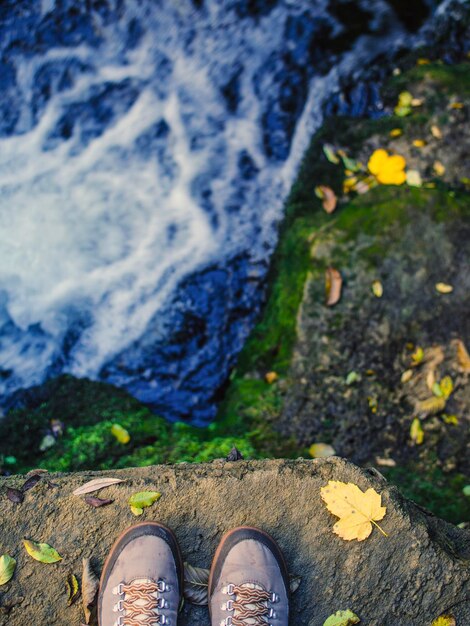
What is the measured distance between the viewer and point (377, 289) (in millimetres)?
3186

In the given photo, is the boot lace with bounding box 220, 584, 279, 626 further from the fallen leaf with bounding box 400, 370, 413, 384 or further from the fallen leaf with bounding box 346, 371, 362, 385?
the fallen leaf with bounding box 400, 370, 413, 384

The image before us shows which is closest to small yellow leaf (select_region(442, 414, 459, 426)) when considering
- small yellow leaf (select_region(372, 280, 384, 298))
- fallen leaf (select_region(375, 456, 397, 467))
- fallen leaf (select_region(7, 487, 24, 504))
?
fallen leaf (select_region(375, 456, 397, 467))

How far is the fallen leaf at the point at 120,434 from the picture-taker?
299cm

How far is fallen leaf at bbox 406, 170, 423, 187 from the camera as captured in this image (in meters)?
3.76

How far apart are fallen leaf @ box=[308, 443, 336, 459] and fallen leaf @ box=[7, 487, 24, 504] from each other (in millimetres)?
1456

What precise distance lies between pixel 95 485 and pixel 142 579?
0.42 metres

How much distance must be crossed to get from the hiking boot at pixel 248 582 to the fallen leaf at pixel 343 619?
7.1 inches

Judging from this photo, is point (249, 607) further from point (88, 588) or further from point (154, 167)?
point (154, 167)

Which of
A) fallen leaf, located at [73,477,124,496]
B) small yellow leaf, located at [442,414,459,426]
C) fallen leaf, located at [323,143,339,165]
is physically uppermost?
fallen leaf, located at [73,477,124,496]

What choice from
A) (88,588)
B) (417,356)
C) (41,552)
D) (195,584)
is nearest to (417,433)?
(417,356)

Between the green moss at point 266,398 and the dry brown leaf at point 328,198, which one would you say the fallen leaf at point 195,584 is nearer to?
the green moss at point 266,398

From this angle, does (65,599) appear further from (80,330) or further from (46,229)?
(46,229)

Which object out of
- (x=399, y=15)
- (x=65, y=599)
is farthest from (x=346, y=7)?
(x=65, y=599)

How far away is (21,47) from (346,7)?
2.77 meters
